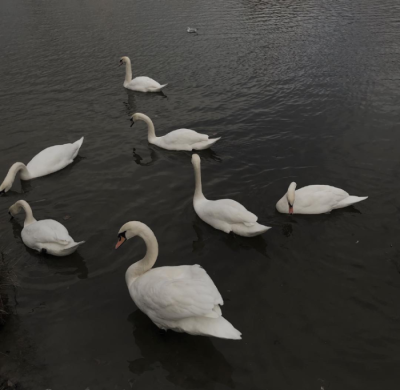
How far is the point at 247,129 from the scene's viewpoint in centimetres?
1180

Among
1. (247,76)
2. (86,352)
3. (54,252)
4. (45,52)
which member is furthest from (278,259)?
(45,52)

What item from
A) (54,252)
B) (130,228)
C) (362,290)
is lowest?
(362,290)

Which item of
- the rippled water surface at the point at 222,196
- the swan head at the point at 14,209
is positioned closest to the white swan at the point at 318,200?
the rippled water surface at the point at 222,196

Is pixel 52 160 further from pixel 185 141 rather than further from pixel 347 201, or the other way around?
pixel 347 201

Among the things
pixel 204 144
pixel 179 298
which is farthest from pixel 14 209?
pixel 204 144

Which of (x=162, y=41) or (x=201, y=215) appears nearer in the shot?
(x=201, y=215)

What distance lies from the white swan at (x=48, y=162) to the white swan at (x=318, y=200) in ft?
19.2

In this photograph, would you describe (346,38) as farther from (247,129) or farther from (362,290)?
(362,290)

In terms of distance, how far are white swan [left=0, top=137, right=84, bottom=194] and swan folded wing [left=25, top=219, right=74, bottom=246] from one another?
2.78 m

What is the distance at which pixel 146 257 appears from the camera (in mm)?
6098

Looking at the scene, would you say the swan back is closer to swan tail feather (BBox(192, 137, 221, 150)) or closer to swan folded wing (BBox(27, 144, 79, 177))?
swan folded wing (BBox(27, 144, 79, 177))

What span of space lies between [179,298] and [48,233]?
3177 millimetres

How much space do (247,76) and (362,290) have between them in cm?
1092

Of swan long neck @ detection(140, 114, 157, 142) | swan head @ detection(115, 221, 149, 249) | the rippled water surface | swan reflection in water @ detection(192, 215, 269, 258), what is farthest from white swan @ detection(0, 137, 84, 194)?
swan head @ detection(115, 221, 149, 249)
